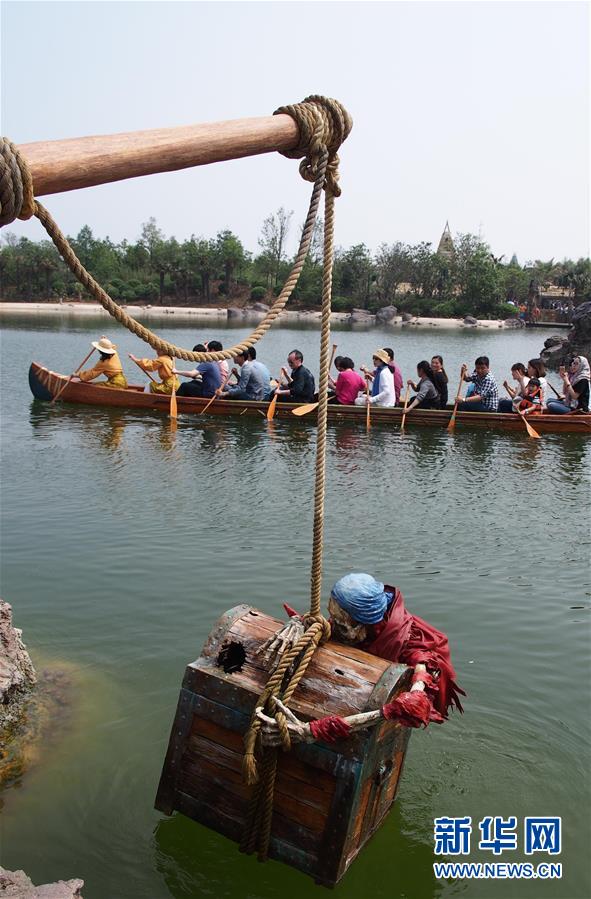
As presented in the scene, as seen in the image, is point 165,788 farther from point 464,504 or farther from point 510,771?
point 464,504

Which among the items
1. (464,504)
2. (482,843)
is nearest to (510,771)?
(482,843)

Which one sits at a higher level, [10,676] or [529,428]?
[529,428]

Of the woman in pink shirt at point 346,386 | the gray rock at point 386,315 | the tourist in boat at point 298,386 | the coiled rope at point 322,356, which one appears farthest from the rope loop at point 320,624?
the gray rock at point 386,315

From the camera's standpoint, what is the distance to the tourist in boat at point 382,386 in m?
15.0

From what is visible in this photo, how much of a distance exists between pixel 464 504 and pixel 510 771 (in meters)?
5.20

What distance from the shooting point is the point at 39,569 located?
7191 mm

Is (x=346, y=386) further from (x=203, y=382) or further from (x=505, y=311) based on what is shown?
(x=505, y=311)

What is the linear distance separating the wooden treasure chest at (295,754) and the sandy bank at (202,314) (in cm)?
5565

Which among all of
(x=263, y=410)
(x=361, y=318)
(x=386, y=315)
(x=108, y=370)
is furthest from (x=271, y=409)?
(x=386, y=315)

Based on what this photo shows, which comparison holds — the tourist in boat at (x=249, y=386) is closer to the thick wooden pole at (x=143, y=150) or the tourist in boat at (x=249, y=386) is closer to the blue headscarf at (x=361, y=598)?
the blue headscarf at (x=361, y=598)

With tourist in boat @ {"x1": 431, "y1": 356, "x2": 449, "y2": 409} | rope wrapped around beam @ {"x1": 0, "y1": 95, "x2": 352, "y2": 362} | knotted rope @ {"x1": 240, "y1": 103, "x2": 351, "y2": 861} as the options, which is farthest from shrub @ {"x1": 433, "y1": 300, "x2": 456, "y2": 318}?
rope wrapped around beam @ {"x1": 0, "y1": 95, "x2": 352, "y2": 362}

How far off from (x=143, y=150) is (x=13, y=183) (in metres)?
0.52

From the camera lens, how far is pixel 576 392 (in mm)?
14820

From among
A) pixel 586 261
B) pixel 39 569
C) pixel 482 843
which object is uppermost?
pixel 586 261
